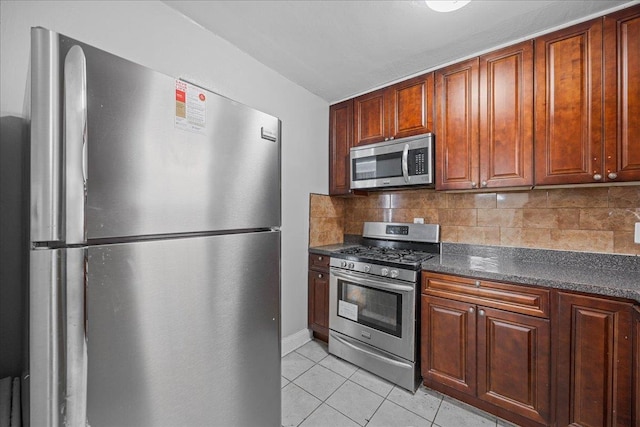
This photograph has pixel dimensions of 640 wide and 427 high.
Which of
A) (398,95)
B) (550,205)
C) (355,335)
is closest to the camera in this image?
(550,205)

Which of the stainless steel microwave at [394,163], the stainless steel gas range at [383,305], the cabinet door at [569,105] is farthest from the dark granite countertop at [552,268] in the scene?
the stainless steel microwave at [394,163]

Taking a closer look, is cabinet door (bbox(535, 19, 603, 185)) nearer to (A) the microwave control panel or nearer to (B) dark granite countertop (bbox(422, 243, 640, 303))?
(B) dark granite countertop (bbox(422, 243, 640, 303))

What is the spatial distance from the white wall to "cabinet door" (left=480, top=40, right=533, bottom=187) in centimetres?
145

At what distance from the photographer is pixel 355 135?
8.55ft

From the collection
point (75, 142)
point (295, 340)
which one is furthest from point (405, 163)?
point (75, 142)

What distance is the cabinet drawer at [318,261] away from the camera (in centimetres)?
244

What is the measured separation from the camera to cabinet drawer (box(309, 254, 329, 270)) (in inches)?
96.2

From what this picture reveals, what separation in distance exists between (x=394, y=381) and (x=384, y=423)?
0.38m

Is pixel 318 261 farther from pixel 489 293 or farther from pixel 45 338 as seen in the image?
pixel 45 338

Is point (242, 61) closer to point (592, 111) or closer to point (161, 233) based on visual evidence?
point (161, 233)

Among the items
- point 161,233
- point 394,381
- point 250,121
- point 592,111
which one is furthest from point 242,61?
point 394,381

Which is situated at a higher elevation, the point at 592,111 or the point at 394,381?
the point at 592,111

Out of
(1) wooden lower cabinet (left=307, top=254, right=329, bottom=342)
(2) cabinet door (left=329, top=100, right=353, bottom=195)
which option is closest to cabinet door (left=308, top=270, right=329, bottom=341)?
(1) wooden lower cabinet (left=307, top=254, right=329, bottom=342)

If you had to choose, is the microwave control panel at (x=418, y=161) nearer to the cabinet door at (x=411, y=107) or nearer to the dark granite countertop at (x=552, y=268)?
the cabinet door at (x=411, y=107)
